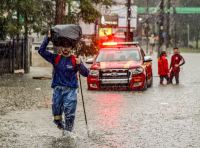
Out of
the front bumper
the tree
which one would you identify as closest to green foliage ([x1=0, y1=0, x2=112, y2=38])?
the front bumper

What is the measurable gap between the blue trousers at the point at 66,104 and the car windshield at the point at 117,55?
1250 centimetres

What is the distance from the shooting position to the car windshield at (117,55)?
24328 mm

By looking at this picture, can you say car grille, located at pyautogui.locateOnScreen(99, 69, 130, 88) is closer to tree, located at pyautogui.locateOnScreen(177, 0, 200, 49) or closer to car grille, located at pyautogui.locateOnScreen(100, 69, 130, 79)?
car grille, located at pyautogui.locateOnScreen(100, 69, 130, 79)

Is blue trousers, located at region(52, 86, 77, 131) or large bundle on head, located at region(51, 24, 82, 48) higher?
large bundle on head, located at region(51, 24, 82, 48)

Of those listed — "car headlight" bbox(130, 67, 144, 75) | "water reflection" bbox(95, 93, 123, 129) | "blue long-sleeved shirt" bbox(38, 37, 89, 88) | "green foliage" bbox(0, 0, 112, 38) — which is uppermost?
"green foliage" bbox(0, 0, 112, 38)

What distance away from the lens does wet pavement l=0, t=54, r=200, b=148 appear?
37.6ft

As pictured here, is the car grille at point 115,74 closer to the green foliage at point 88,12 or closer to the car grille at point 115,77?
the car grille at point 115,77

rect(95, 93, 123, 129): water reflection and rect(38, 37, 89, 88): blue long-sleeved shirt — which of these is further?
rect(95, 93, 123, 129): water reflection

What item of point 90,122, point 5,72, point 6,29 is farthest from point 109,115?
point 5,72

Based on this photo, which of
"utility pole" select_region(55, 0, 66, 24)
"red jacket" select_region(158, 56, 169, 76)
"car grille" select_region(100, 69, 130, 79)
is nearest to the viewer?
"car grille" select_region(100, 69, 130, 79)

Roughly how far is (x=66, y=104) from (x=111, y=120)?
9.54 ft

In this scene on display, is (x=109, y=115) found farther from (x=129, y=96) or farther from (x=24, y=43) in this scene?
(x=24, y=43)

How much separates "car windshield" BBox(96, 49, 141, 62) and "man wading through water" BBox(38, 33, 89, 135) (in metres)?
12.5

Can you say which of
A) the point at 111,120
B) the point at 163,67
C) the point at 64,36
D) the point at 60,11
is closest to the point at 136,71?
the point at 163,67
